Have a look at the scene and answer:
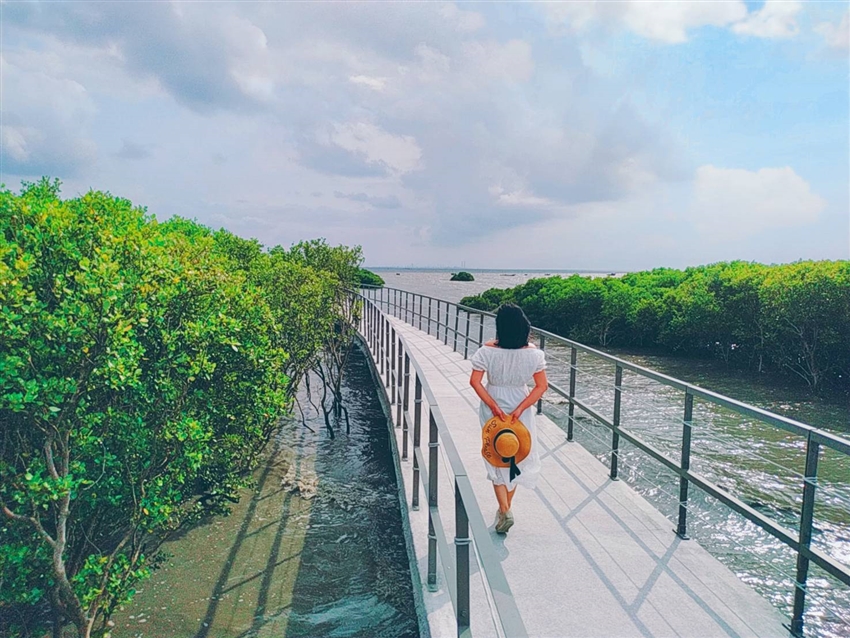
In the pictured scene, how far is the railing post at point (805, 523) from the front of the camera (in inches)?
112

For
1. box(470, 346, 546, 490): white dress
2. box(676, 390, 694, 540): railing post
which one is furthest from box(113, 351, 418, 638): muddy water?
box(676, 390, 694, 540): railing post

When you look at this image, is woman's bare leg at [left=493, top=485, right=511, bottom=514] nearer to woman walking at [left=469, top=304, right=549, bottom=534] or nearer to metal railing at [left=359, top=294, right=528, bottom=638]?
woman walking at [left=469, top=304, right=549, bottom=534]

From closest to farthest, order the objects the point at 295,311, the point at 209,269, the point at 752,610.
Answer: the point at 752,610 < the point at 209,269 < the point at 295,311

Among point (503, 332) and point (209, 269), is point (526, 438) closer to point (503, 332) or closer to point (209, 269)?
point (503, 332)

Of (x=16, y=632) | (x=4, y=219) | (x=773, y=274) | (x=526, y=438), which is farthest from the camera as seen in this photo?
(x=773, y=274)

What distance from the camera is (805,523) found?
294cm

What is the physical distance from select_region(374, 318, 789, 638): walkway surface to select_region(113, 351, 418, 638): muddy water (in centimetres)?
163

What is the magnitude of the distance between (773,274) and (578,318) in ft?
34.5

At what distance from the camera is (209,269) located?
543 centimetres

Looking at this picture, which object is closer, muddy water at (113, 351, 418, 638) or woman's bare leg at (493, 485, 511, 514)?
woman's bare leg at (493, 485, 511, 514)

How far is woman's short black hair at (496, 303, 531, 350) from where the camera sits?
3775 mm

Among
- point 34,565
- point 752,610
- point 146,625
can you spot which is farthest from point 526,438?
point 146,625

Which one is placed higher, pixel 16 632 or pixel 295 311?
pixel 295 311

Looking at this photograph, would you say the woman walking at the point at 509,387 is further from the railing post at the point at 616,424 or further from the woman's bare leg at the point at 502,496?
the railing post at the point at 616,424
